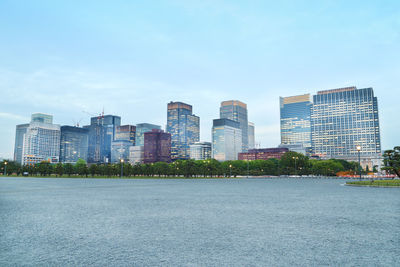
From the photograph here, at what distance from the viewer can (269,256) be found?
29.5 feet

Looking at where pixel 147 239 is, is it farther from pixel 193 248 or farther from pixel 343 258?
pixel 343 258

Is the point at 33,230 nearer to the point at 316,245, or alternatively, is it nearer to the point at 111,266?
the point at 111,266

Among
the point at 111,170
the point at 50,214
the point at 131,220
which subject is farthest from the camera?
the point at 111,170

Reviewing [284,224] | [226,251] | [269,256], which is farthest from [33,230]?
[284,224]

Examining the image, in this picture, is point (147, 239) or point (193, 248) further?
point (147, 239)

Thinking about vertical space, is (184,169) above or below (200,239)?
above

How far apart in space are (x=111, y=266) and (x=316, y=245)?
6.70 m

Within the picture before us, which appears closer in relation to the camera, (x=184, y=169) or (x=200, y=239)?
(x=200, y=239)

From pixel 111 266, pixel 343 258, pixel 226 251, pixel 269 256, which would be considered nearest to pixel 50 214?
pixel 111 266

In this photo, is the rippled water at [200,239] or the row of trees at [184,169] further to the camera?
the row of trees at [184,169]

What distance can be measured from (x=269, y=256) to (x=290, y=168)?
155138 mm

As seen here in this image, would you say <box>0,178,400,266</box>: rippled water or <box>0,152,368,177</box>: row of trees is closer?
<box>0,178,400,266</box>: rippled water

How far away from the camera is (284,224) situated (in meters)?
14.4

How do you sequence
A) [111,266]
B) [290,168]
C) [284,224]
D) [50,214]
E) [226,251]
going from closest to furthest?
[111,266], [226,251], [284,224], [50,214], [290,168]
